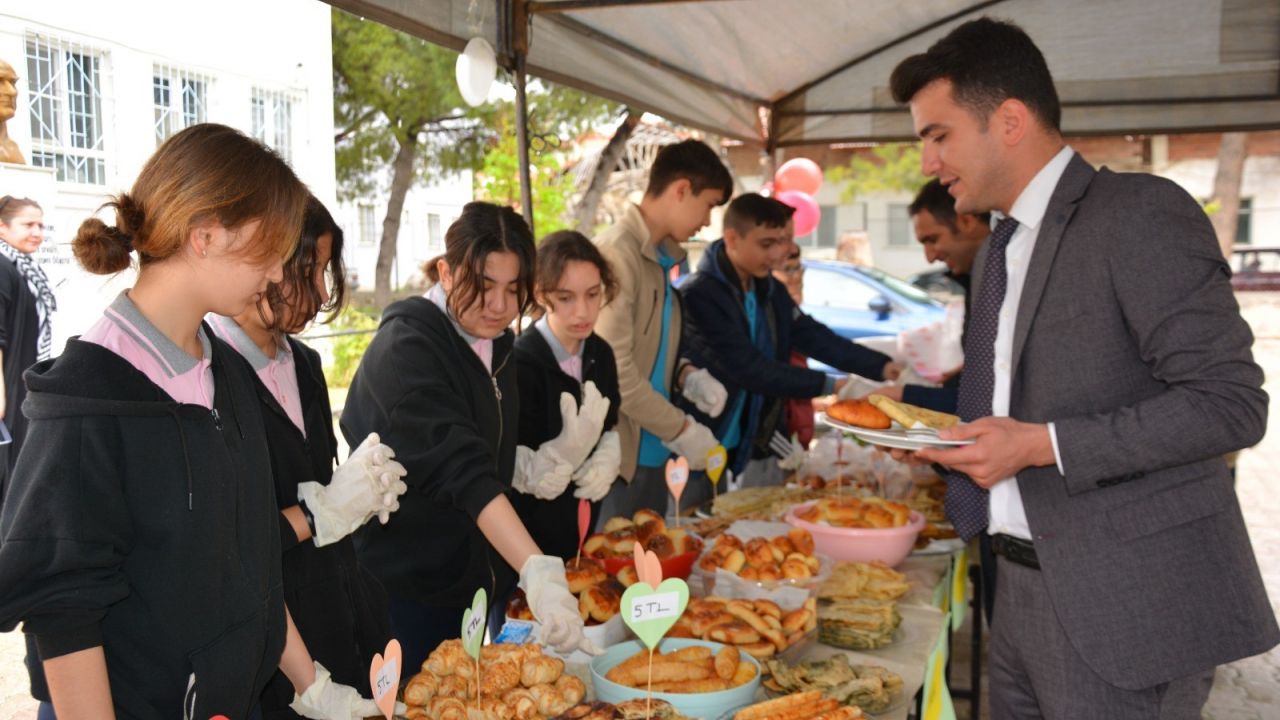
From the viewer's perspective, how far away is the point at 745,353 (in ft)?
14.3

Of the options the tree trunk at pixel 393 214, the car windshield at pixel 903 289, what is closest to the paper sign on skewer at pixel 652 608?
the car windshield at pixel 903 289

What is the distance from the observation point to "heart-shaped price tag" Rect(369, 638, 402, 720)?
143cm

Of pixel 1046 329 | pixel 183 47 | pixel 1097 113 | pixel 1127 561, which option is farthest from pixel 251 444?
pixel 1097 113

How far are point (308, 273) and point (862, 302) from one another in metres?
9.91

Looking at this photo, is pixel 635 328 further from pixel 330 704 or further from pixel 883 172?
pixel 883 172

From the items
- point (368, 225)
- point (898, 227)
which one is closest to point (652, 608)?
point (368, 225)

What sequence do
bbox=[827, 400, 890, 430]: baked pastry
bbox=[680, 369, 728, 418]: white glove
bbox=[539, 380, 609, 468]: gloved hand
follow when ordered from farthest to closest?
bbox=[680, 369, 728, 418]: white glove → bbox=[539, 380, 609, 468]: gloved hand → bbox=[827, 400, 890, 430]: baked pastry

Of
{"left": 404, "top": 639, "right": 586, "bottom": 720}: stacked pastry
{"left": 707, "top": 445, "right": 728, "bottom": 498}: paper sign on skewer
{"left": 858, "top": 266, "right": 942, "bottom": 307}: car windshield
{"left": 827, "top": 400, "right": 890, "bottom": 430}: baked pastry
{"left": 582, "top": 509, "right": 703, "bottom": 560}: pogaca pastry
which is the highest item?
{"left": 858, "top": 266, "right": 942, "bottom": 307}: car windshield

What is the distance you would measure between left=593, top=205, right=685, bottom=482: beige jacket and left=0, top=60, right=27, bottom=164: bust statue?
191cm

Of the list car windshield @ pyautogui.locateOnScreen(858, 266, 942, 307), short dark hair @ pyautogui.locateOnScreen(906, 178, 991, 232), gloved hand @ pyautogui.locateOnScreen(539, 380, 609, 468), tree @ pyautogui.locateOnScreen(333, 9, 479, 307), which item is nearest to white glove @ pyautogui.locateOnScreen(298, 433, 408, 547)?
gloved hand @ pyautogui.locateOnScreen(539, 380, 609, 468)

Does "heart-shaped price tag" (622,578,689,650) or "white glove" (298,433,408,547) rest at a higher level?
"white glove" (298,433,408,547)

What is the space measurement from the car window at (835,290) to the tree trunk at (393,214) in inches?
219

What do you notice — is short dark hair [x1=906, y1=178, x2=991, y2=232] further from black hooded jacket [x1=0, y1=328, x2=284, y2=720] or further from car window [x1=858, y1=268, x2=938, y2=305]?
car window [x1=858, y1=268, x2=938, y2=305]

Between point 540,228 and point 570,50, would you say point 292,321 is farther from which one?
point 540,228
